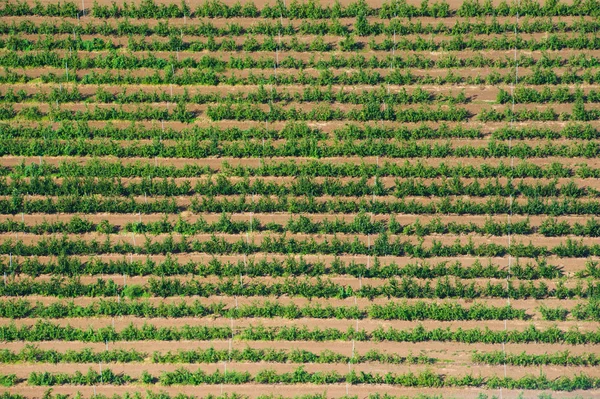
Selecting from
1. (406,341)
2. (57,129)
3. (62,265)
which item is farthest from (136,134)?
(406,341)

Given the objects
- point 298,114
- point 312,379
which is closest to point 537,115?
point 298,114

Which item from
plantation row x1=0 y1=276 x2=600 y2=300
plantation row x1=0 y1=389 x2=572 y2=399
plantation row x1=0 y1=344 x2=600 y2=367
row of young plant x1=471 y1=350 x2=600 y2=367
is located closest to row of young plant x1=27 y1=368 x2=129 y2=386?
plantation row x1=0 y1=389 x2=572 y2=399

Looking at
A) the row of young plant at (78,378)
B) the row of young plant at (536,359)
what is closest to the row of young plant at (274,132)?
the row of young plant at (536,359)

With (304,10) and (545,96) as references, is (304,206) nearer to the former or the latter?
(304,10)

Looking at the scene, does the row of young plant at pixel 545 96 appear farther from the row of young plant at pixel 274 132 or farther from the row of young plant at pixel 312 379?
the row of young plant at pixel 312 379

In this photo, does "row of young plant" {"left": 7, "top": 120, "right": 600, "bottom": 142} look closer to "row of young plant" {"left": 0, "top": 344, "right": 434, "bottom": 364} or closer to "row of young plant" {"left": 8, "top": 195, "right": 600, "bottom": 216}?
"row of young plant" {"left": 8, "top": 195, "right": 600, "bottom": 216}

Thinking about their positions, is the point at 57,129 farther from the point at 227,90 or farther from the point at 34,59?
the point at 227,90

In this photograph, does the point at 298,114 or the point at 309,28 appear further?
the point at 309,28

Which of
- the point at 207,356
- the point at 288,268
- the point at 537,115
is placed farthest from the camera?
the point at 537,115
